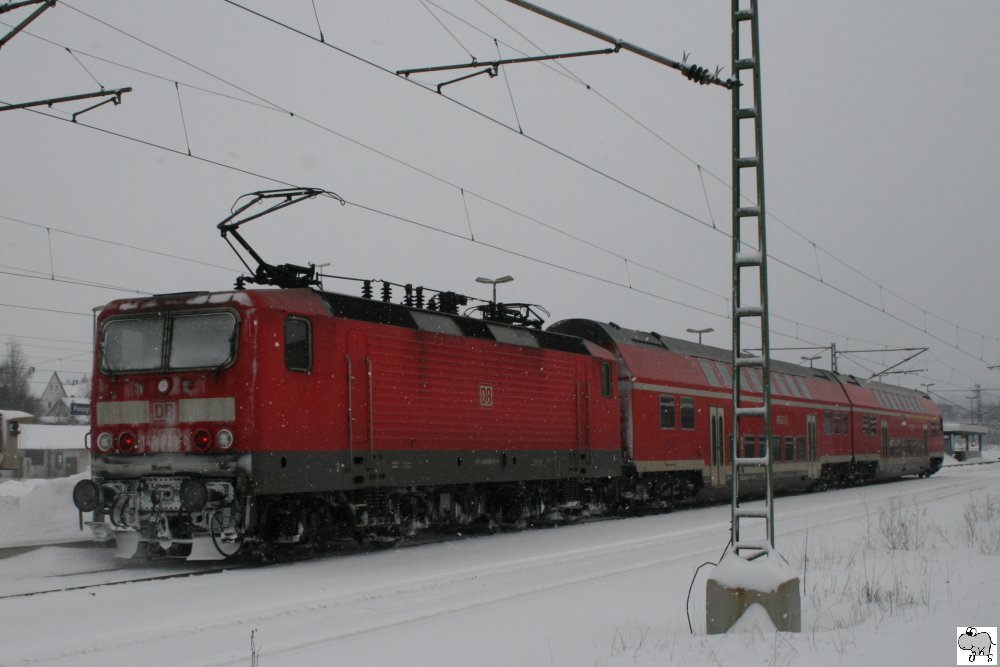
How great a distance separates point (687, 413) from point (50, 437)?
60.2 m

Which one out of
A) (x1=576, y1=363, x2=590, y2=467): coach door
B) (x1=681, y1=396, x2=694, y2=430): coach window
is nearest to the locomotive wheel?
(x1=576, y1=363, x2=590, y2=467): coach door

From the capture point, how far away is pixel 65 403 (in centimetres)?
10869

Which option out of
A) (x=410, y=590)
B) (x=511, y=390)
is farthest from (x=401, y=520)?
(x=410, y=590)

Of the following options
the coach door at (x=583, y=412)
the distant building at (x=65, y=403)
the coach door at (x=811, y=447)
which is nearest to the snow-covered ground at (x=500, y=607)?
the coach door at (x=583, y=412)

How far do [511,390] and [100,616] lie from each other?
959 cm

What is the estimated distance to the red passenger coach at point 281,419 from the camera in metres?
12.8

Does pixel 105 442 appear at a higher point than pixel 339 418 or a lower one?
lower

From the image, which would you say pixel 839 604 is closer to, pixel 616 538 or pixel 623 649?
pixel 623 649

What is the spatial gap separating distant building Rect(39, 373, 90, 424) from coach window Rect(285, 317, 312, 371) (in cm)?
7449

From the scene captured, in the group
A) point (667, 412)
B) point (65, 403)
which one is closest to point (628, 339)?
point (667, 412)

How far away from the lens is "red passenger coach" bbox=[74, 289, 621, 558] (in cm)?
1284

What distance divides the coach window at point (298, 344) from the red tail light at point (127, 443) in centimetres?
223

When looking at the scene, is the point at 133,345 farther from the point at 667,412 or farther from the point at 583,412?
the point at 667,412

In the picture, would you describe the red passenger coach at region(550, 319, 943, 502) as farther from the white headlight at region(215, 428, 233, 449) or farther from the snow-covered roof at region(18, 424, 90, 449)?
the snow-covered roof at region(18, 424, 90, 449)
